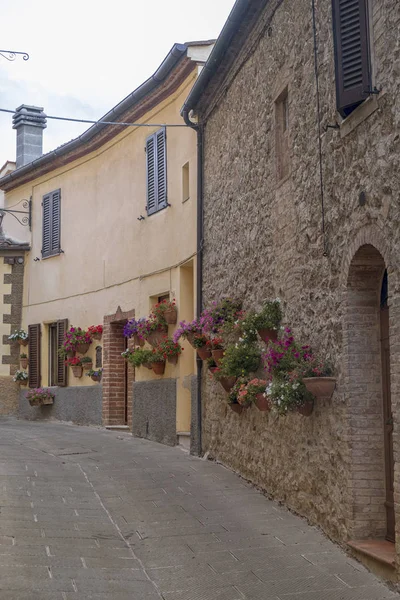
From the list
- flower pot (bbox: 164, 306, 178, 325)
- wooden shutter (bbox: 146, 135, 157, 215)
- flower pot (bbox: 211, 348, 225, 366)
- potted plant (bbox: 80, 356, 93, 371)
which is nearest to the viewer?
flower pot (bbox: 211, 348, 225, 366)

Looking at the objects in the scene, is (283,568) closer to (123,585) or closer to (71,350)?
(123,585)

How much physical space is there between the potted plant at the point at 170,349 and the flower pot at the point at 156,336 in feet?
0.88

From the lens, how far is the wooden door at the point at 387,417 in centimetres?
669

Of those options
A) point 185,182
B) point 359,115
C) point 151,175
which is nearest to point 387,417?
point 359,115

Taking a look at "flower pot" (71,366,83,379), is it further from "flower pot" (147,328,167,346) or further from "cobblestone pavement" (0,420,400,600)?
"cobblestone pavement" (0,420,400,600)

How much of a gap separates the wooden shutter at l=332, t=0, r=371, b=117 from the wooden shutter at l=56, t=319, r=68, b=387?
446 inches

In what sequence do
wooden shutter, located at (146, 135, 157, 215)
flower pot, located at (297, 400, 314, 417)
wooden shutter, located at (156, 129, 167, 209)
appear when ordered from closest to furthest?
1. flower pot, located at (297, 400, 314, 417)
2. wooden shutter, located at (156, 129, 167, 209)
3. wooden shutter, located at (146, 135, 157, 215)

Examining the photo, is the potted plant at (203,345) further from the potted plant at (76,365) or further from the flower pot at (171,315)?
the potted plant at (76,365)

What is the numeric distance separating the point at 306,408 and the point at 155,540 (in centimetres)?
185

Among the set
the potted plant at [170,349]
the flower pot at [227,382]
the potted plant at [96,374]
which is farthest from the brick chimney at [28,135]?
the flower pot at [227,382]

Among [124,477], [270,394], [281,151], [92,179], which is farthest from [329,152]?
[92,179]

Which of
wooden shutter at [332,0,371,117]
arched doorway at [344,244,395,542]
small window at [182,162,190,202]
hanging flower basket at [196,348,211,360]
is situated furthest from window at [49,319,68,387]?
wooden shutter at [332,0,371,117]

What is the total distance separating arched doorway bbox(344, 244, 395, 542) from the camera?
6.72 meters

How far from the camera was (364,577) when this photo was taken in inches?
247
